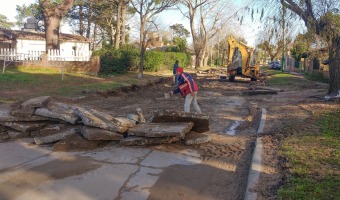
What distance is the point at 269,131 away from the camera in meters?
8.85

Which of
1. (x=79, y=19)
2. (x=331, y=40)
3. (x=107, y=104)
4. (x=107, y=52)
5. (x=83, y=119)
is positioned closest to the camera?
(x=83, y=119)

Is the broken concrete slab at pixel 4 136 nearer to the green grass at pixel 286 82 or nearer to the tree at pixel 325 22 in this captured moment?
the tree at pixel 325 22

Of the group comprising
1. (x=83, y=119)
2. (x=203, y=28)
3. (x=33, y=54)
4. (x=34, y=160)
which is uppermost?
(x=203, y=28)

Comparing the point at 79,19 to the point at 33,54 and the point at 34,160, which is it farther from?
the point at 34,160

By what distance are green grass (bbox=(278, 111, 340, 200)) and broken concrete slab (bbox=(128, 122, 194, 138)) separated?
6.58ft

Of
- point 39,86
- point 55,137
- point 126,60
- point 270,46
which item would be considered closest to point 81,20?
point 126,60

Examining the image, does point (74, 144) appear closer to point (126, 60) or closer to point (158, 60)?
point (126, 60)

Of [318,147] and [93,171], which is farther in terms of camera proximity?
[318,147]

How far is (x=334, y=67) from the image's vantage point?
1369 cm

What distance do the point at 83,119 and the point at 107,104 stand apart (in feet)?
21.0

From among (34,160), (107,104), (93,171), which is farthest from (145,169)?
(107,104)

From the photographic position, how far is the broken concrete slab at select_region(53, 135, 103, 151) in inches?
283

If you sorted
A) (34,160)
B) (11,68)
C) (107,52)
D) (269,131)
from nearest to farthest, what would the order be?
(34,160) → (269,131) → (11,68) → (107,52)

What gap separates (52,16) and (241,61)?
15055mm
